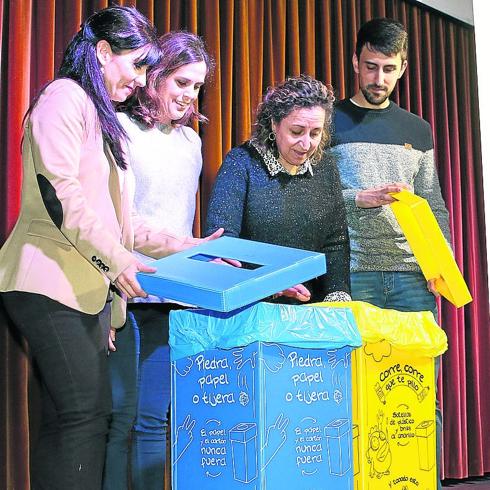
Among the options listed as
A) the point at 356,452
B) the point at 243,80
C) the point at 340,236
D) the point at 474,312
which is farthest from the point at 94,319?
the point at 474,312

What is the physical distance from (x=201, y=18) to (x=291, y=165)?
3.30ft

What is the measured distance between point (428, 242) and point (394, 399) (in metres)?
0.47

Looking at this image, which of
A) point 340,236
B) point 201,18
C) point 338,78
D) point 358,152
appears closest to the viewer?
point 340,236

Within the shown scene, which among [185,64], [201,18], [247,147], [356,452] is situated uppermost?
[201,18]

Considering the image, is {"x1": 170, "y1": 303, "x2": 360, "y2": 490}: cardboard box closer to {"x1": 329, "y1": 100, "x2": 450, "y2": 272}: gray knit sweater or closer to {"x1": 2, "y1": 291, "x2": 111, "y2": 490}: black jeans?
{"x1": 2, "y1": 291, "x2": 111, "y2": 490}: black jeans

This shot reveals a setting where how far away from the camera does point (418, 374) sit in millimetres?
2053

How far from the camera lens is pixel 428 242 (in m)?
2.20

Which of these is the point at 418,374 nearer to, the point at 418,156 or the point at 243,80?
the point at 418,156

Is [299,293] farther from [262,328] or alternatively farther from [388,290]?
[388,290]

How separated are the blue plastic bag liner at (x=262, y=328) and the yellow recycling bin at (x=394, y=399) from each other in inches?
4.7

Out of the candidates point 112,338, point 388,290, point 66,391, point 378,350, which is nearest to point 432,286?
point 388,290

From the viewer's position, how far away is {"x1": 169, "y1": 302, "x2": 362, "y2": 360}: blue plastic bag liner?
1.66m

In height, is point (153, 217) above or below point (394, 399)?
above

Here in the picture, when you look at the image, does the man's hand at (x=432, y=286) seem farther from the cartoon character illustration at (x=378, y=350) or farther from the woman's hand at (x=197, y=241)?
the woman's hand at (x=197, y=241)
